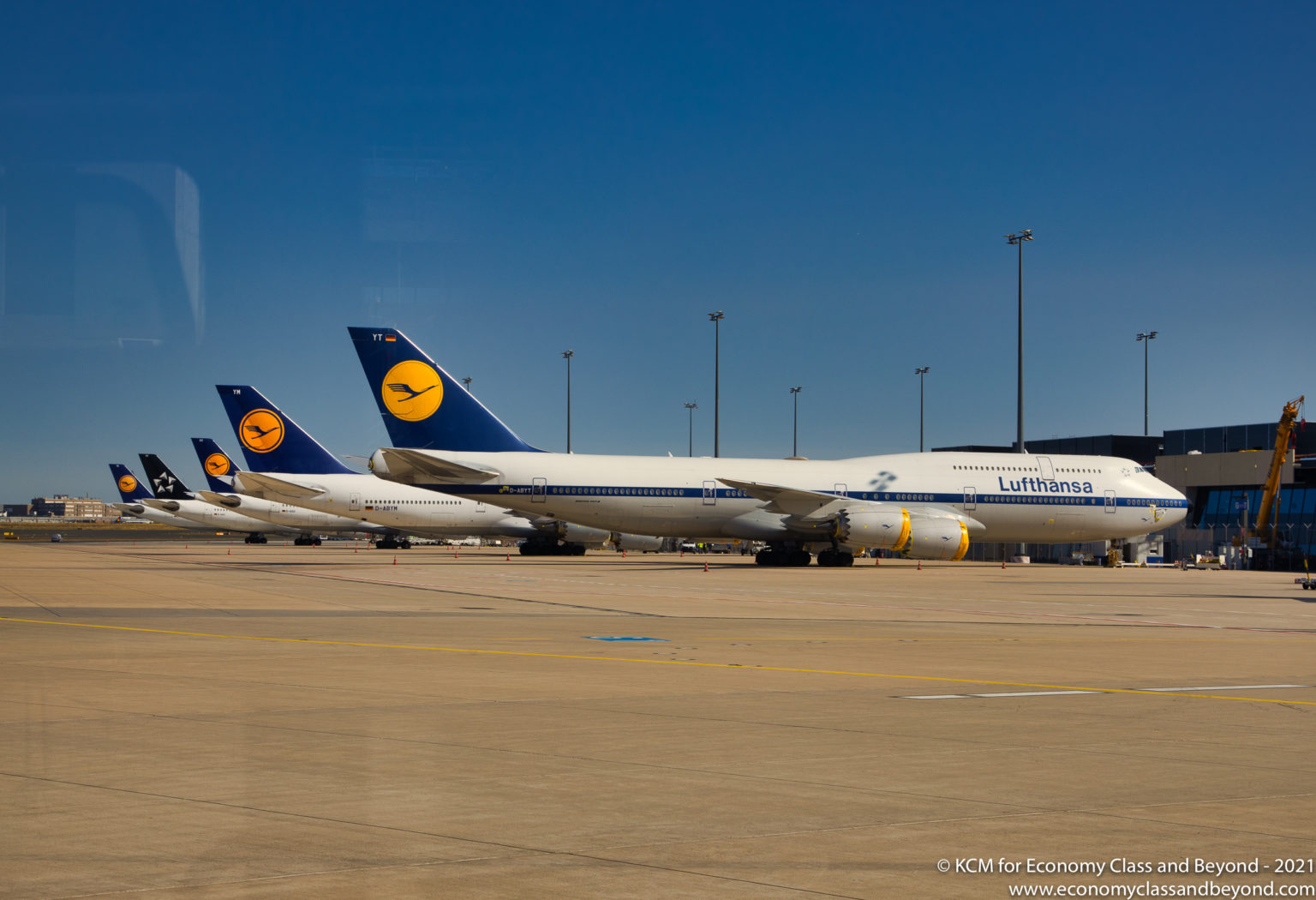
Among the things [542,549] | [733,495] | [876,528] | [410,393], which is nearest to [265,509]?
[542,549]

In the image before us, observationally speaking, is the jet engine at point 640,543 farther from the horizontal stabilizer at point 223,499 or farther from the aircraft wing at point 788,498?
the horizontal stabilizer at point 223,499

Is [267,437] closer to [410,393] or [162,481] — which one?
[410,393]

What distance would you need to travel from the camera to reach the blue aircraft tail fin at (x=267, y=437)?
63.2 m

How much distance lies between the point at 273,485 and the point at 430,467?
20445 millimetres

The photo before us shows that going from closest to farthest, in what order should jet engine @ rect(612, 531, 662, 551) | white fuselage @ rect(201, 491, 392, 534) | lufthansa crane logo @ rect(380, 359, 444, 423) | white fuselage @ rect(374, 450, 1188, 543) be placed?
1. white fuselage @ rect(374, 450, 1188, 543)
2. lufthansa crane logo @ rect(380, 359, 444, 423)
3. jet engine @ rect(612, 531, 662, 551)
4. white fuselage @ rect(201, 491, 392, 534)

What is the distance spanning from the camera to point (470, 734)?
9.55m

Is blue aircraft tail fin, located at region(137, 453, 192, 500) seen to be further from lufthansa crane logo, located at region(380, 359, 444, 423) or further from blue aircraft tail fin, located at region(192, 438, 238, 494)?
lufthansa crane logo, located at region(380, 359, 444, 423)

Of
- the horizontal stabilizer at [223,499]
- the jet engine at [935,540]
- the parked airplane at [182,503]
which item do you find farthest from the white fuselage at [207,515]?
the jet engine at [935,540]

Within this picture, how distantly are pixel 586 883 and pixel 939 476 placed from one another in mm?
45481

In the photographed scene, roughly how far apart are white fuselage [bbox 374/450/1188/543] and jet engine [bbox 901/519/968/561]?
4.35 feet

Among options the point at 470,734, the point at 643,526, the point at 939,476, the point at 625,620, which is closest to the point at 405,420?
the point at 643,526

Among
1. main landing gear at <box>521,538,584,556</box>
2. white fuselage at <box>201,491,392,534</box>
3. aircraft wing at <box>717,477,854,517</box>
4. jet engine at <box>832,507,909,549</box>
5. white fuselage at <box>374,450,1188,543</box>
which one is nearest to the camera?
jet engine at <box>832,507,909,549</box>

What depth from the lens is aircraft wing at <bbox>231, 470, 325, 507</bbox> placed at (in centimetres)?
6219

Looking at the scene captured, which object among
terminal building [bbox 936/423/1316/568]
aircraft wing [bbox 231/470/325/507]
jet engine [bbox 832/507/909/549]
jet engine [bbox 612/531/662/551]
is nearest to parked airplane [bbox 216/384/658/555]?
aircraft wing [bbox 231/470/325/507]
